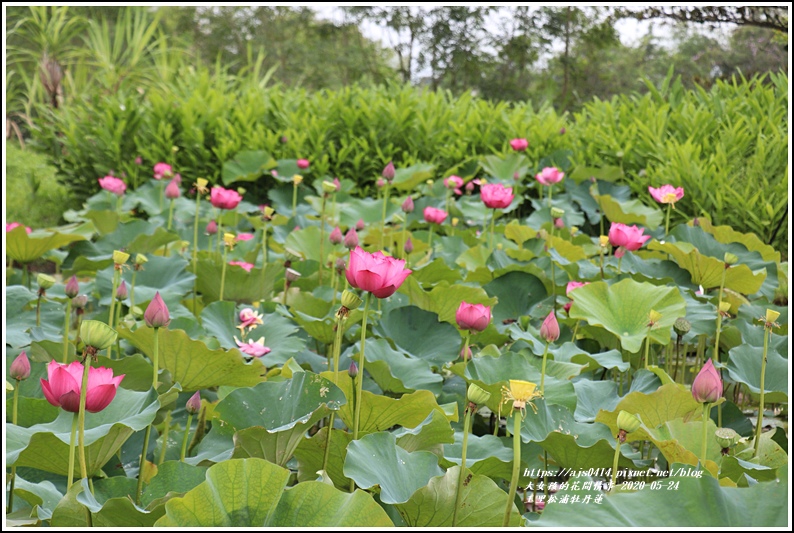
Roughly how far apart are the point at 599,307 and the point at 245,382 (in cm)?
73

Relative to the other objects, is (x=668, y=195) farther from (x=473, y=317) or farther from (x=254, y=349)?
(x=254, y=349)

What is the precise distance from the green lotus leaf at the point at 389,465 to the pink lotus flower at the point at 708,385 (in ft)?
1.10

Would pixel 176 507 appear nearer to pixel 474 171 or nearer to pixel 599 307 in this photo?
pixel 599 307

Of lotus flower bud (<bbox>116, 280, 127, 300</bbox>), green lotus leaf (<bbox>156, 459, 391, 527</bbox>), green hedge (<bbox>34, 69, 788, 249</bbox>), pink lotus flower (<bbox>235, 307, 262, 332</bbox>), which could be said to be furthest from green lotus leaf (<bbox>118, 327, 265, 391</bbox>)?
green hedge (<bbox>34, 69, 788, 249</bbox>)

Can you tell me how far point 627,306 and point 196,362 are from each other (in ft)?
2.85

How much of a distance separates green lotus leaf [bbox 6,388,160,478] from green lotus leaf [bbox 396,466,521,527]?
1.16 feet

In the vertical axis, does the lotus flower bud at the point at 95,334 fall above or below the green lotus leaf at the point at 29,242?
above

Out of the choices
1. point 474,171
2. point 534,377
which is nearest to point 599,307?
point 534,377

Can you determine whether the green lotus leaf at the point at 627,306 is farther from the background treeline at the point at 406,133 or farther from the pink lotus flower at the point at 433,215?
the background treeline at the point at 406,133

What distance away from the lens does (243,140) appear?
3734 millimetres

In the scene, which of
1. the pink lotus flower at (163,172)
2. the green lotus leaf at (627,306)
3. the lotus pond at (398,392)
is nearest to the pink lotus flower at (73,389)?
the lotus pond at (398,392)

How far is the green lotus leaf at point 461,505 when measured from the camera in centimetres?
83

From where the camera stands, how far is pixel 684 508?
671 millimetres

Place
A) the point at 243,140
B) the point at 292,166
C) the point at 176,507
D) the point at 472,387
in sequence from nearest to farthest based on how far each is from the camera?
the point at 176,507
the point at 472,387
the point at 292,166
the point at 243,140
